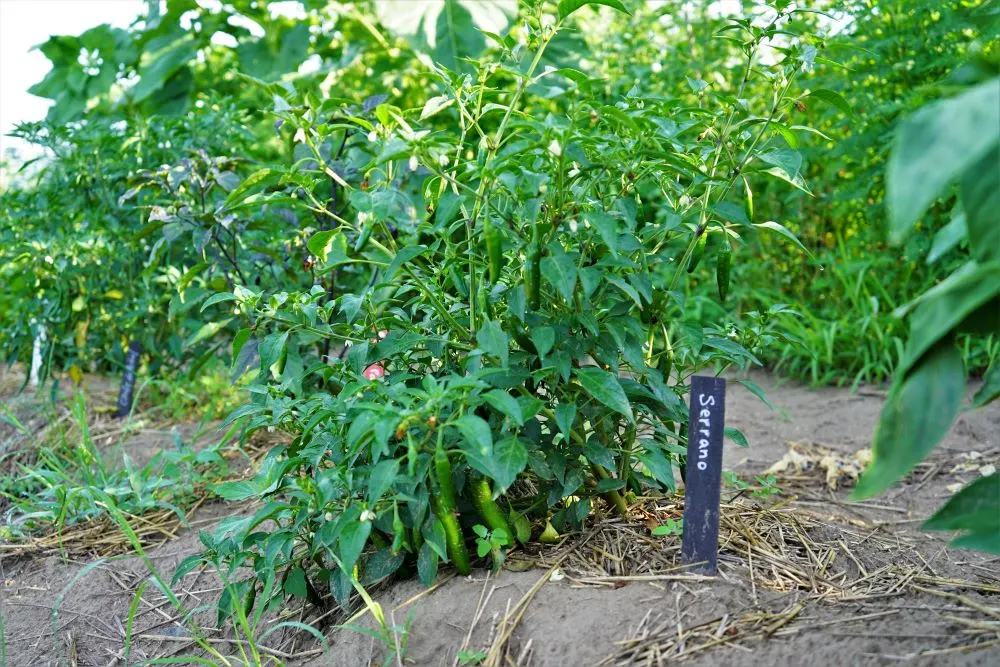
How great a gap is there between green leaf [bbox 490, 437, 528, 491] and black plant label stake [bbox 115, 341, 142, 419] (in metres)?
2.16

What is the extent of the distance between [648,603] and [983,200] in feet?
2.86

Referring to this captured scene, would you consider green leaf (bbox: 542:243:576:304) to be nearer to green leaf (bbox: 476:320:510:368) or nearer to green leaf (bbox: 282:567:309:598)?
green leaf (bbox: 476:320:510:368)

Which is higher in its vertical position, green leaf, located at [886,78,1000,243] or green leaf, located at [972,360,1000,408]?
green leaf, located at [886,78,1000,243]

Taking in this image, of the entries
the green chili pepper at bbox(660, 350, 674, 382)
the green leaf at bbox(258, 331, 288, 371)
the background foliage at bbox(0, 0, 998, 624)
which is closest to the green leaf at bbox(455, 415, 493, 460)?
the background foliage at bbox(0, 0, 998, 624)

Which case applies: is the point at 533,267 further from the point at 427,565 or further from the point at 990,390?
the point at 990,390

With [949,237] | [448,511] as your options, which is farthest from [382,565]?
[949,237]

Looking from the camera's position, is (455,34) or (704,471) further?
(455,34)

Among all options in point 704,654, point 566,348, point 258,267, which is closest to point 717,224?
point 566,348

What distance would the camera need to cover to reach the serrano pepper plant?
1435mm

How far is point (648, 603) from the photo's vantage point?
1.48 metres

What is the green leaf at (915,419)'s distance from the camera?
103 cm

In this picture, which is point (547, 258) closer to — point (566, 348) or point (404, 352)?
point (566, 348)

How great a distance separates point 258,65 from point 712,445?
15.0ft

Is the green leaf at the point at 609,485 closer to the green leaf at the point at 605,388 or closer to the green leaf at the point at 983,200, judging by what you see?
the green leaf at the point at 605,388
